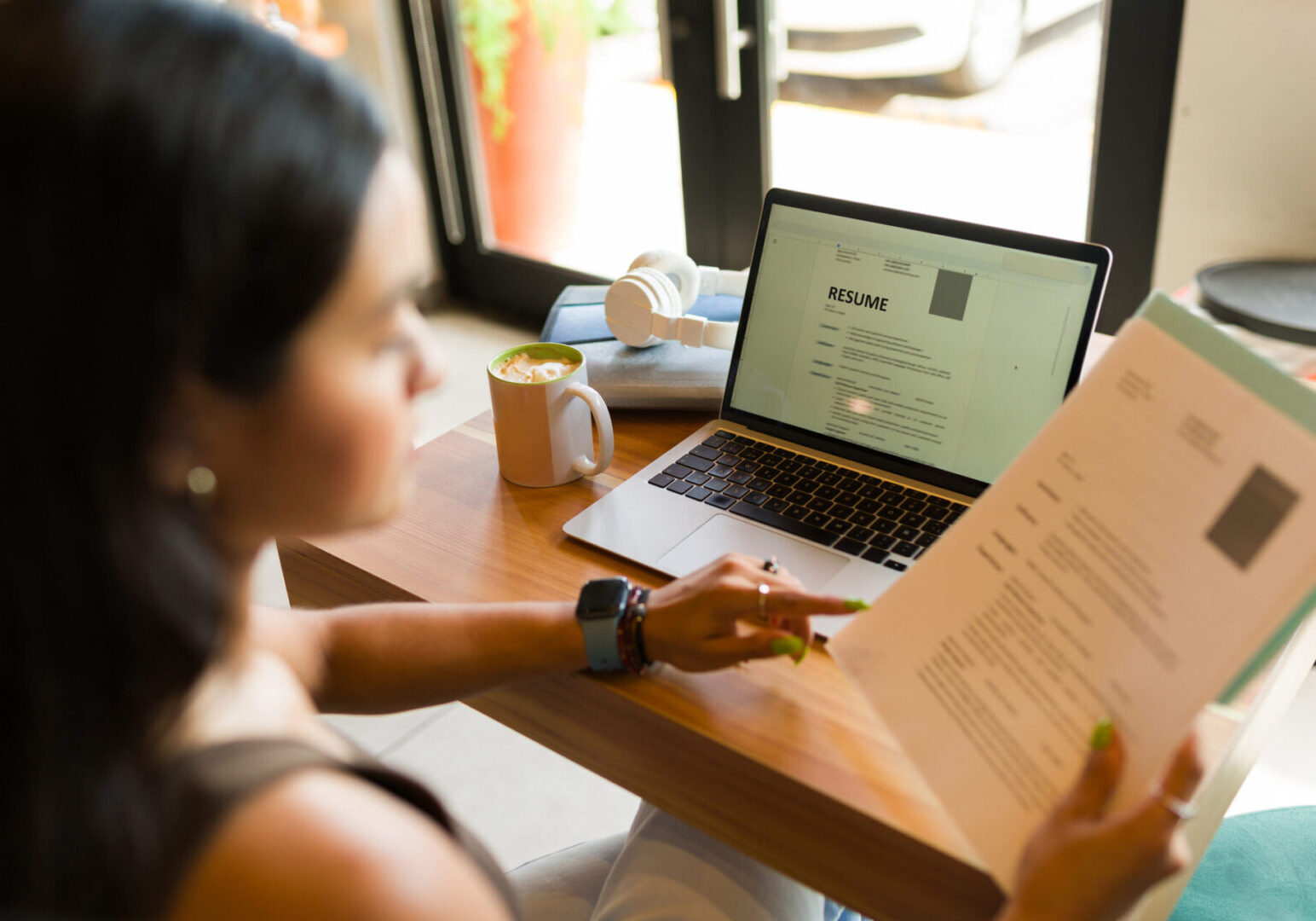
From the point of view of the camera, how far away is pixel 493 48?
2875 mm

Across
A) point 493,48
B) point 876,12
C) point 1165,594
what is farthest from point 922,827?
point 493,48

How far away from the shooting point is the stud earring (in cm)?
52

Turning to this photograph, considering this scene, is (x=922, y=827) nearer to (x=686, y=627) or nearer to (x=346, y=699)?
(x=686, y=627)

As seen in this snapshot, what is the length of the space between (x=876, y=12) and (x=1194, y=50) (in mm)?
714

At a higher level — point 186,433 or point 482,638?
point 186,433

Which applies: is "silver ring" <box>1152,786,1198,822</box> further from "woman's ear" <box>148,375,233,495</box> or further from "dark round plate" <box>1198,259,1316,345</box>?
"dark round plate" <box>1198,259,1316,345</box>

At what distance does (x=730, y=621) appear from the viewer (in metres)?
0.81

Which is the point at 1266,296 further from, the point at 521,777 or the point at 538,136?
the point at 538,136

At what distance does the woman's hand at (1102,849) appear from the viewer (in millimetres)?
557

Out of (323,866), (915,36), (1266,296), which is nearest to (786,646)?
(323,866)

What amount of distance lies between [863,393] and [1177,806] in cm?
54

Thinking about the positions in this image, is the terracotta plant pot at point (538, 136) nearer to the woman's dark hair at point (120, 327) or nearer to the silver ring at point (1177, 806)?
the woman's dark hair at point (120, 327)

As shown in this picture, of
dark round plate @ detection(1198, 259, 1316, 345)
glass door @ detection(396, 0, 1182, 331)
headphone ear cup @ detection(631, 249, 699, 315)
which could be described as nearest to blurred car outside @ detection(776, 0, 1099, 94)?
glass door @ detection(396, 0, 1182, 331)

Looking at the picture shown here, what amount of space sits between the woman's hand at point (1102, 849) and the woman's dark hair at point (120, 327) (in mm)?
462
